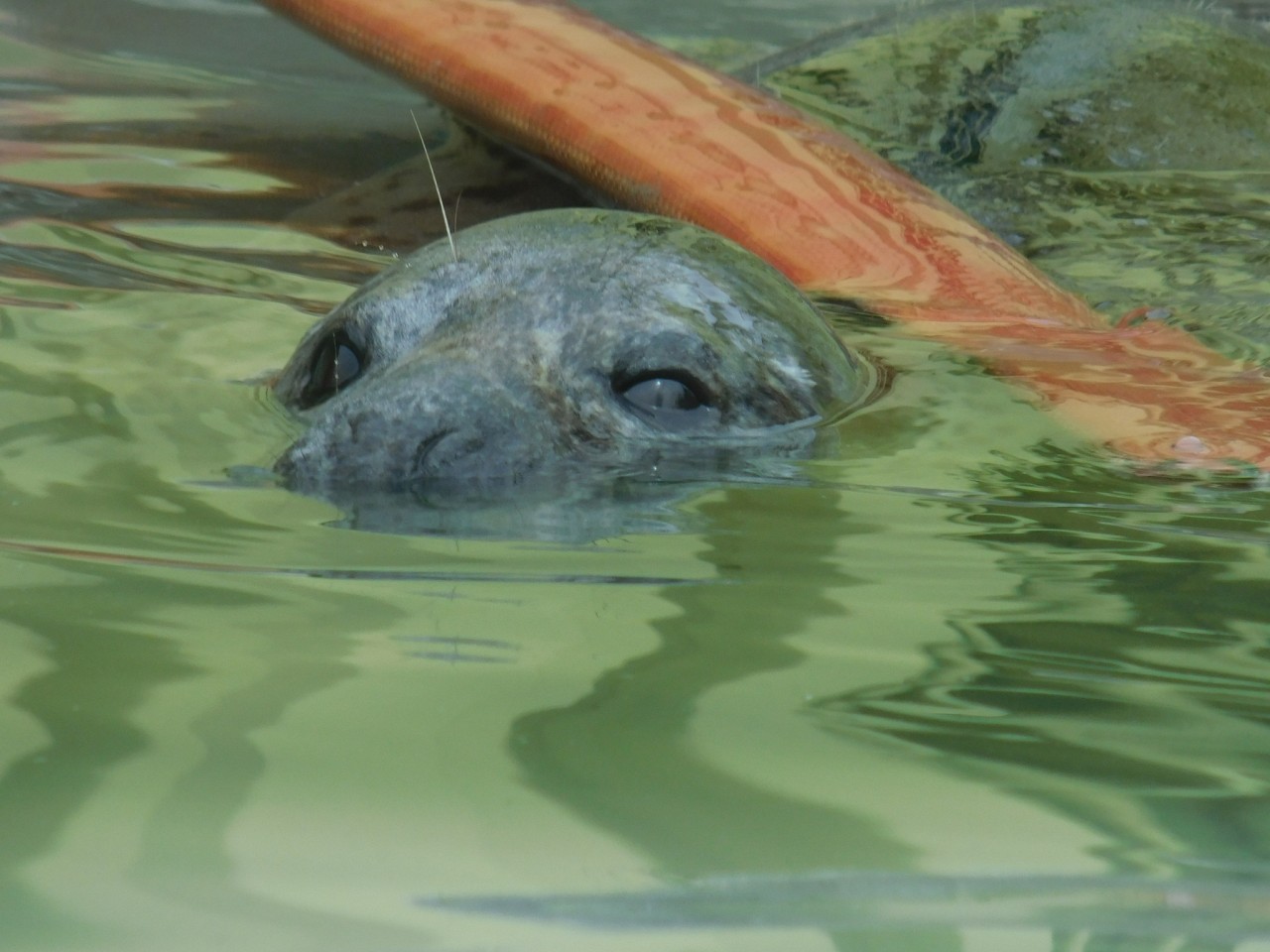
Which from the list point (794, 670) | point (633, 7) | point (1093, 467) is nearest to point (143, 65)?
point (633, 7)

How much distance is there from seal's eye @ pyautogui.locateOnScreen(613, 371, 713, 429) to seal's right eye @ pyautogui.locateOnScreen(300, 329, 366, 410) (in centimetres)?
48

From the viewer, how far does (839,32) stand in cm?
611

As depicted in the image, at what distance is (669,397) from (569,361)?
0.19 metres

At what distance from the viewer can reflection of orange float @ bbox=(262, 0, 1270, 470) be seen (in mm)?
Answer: 3125

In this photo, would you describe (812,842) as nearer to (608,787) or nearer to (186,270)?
(608,787)

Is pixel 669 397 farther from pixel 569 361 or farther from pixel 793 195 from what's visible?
pixel 793 195

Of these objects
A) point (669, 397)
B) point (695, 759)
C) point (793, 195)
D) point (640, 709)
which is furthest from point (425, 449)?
point (793, 195)

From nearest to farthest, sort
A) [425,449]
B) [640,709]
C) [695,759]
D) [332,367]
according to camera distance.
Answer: [695,759] → [640,709] → [425,449] → [332,367]

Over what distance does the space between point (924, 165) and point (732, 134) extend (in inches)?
41.3

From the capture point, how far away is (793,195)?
4.10 m

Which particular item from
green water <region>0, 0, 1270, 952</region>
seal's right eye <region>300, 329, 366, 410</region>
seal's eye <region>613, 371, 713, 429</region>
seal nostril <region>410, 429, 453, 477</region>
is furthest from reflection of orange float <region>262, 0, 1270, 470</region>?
seal's right eye <region>300, 329, 366, 410</region>

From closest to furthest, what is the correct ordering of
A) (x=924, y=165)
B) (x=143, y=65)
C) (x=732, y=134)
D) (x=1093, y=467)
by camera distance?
(x=1093, y=467), (x=732, y=134), (x=924, y=165), (x=143, y=65)

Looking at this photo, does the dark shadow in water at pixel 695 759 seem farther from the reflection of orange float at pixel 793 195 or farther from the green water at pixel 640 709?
the reflection of orange float at pixel 793 195

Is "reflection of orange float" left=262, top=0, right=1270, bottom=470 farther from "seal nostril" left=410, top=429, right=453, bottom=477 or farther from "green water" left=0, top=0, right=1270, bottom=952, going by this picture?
"seal nostril" left=410, top=429, right=453, bottom=477
